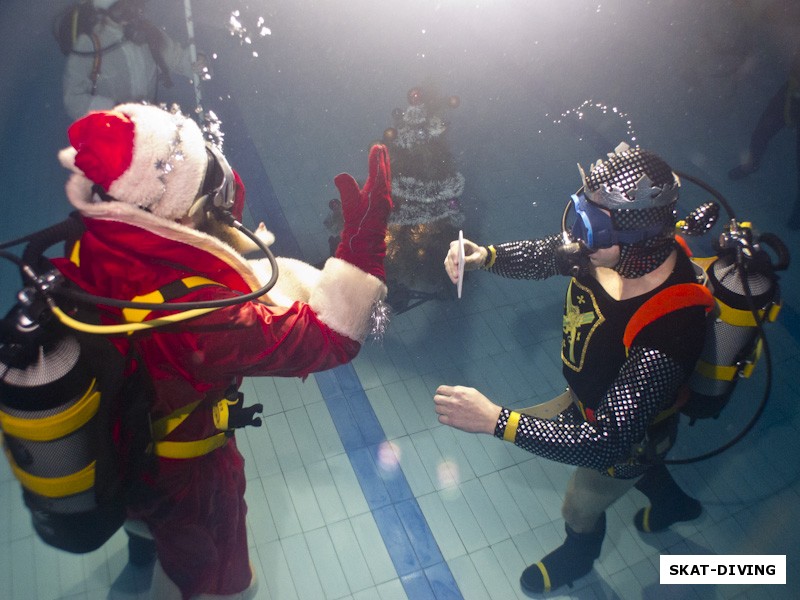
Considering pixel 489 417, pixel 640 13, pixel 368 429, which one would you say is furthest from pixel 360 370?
pixel 640 13

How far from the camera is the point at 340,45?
8.18 m

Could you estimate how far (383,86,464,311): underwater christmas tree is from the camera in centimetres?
450

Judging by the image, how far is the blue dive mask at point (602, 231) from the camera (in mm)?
2174

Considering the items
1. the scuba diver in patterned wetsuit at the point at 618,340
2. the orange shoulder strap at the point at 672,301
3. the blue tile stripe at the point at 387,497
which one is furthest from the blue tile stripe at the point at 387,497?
the orange shoulder strap at the point at 672,301

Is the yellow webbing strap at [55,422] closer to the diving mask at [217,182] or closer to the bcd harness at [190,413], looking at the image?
the bcd harness at [190,413]

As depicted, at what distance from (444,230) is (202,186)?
10.3 feet

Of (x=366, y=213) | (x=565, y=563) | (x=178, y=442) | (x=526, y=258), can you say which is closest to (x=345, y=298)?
(x=366, y=213)

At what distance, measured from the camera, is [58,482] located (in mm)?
1608

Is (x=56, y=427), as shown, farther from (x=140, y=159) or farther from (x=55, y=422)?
(x=140, y=159)

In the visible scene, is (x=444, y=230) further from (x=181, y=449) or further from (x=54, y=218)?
(x=54, y=218)

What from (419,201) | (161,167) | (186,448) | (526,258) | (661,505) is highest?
(161,167)

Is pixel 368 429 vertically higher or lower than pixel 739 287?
lower

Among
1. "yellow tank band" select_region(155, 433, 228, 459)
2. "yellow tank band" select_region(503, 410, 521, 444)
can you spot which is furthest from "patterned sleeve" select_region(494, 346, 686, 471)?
"yellow tank band" select_region(155, 433, 228, 459)

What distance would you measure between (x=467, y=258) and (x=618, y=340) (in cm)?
84
